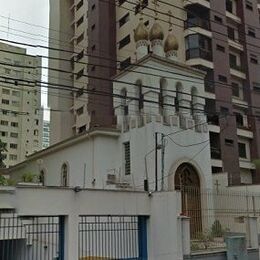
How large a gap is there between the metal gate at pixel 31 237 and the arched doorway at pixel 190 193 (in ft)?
19.5

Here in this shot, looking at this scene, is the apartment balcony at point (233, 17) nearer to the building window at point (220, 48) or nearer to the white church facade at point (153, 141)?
the building window at point (220, 48)

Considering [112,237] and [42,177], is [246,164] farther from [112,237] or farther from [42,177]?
[112,237]

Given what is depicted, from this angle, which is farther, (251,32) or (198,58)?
(251,32)

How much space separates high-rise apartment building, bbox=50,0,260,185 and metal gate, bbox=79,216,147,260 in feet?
53.7

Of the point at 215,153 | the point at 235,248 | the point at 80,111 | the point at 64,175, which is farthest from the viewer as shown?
the point at 80,111

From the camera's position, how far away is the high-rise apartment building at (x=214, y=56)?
35906 mm

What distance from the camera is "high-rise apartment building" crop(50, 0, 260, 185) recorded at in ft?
118

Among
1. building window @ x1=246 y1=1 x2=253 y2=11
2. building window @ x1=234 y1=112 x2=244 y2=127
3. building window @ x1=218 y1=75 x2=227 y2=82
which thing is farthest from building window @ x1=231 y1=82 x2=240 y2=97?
building window @ x1=246 y1=1 x2=253 y2=11

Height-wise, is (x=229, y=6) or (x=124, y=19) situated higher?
(x=124, y=19)

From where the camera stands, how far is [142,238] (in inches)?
627

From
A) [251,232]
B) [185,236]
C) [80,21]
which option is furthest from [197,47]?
[185,236]

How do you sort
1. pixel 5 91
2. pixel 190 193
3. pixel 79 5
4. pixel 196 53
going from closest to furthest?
pixel 190 193
pixel 196 53
pixel 79 5
pixel 5 91

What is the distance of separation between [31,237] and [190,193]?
8.15m

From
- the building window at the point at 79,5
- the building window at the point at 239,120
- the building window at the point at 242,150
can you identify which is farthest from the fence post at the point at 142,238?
the building window at the point at 79,5
